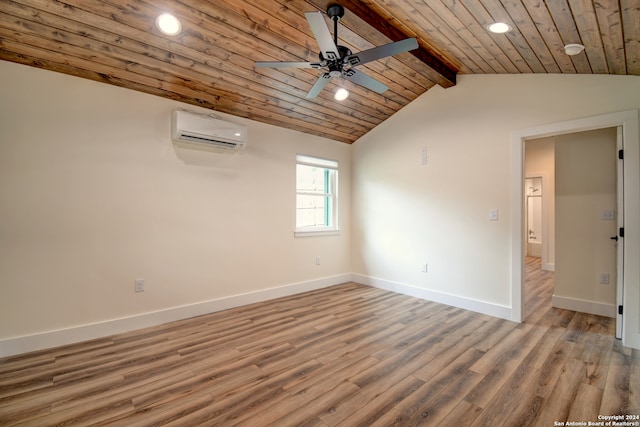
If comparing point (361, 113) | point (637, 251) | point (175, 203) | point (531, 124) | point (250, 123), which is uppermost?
point (361, 113)

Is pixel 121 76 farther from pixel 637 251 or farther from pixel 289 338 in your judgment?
pixel 637 251

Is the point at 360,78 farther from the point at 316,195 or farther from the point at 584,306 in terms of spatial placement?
the point at 584,306

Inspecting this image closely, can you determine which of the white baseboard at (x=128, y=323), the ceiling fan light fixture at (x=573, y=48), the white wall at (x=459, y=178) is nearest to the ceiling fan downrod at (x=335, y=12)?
the ceiling fan light fixture at (x=573, y=48)

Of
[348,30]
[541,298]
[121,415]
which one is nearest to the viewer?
[121,415]

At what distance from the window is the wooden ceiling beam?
7.01 ft

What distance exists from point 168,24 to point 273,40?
882mm

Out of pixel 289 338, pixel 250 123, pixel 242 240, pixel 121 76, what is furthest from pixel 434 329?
pixel 121 76

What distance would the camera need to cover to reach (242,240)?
3.95m

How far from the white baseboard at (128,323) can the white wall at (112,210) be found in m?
0.03

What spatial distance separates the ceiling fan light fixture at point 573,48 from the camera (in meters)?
2.40

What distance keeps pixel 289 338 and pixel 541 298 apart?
373cm

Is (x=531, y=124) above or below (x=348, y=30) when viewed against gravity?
below

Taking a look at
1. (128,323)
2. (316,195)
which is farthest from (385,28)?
(128,323)

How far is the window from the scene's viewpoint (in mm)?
4738
